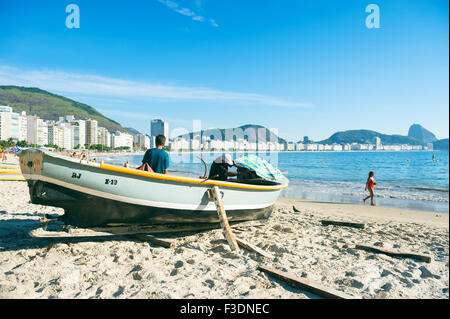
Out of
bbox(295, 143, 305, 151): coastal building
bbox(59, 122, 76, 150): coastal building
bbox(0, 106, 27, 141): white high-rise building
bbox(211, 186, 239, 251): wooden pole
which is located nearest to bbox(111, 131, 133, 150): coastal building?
bbox(59, 122, 76, 150): coastal building

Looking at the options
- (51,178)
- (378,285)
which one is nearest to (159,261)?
(51,178)

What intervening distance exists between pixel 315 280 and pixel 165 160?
316 centimetres

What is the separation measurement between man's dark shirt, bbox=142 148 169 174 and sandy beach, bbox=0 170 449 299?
1393 millimetres

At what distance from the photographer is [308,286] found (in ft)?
10.5

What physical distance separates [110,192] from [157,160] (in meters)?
1.05

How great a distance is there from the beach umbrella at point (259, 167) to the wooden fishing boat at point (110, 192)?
173cm

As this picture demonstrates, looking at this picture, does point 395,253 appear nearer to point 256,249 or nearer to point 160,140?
point 256,249

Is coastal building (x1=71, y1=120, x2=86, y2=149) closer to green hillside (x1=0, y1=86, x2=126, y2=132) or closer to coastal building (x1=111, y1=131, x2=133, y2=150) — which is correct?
coastal building (x1=111, y1=131, x2=133, y2=150)

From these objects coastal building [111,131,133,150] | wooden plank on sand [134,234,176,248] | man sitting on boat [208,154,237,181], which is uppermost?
coastal building [111,131,133,150]

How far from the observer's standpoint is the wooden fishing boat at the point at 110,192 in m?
3.92

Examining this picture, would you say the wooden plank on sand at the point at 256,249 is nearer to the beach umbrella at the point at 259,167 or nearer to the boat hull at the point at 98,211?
the boat hull at the point at 98,211

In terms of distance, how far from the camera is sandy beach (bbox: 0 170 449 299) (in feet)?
10.3

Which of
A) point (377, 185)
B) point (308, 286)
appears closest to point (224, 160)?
point (308, 286)

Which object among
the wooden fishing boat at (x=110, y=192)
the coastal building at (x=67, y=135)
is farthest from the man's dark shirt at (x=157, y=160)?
the coastal building at (x=67, y=135)
